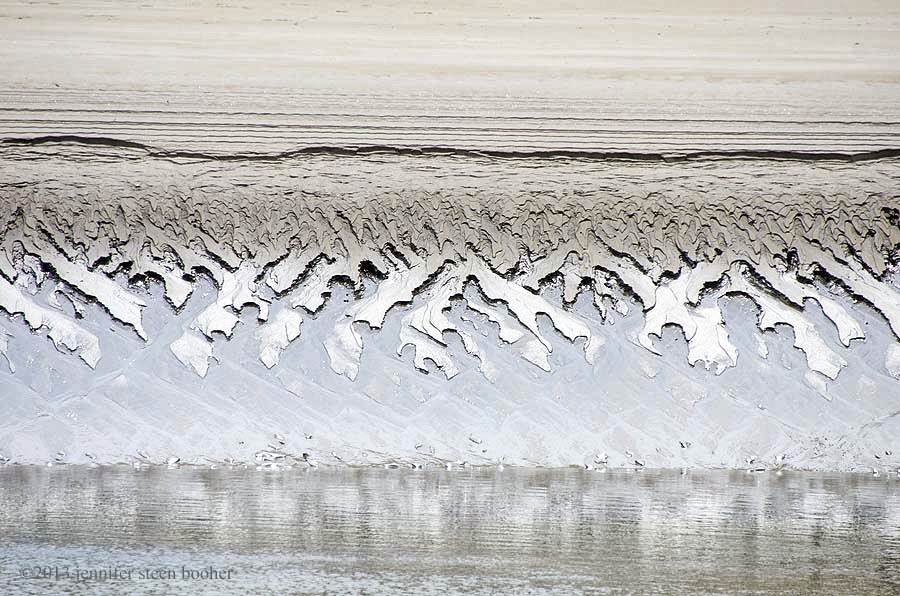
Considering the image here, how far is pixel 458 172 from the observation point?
3107mm

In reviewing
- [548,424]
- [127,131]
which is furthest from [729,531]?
[127,131]

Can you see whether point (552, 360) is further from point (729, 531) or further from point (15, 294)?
point (15, 294)

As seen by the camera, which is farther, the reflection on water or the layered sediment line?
the layered sediment line

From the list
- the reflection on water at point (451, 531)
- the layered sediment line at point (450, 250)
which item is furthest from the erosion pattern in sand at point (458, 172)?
the reflection on water at point (451, 531)

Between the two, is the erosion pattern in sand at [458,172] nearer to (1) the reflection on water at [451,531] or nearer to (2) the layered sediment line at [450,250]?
(2) the layered sediment line at [450,250]

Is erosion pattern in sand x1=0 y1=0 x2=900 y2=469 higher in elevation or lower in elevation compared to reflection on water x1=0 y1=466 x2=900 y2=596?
higher

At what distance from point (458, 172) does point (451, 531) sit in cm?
133

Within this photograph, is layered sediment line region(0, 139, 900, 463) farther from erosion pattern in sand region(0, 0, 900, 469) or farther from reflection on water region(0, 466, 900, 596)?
reflection on water region(0, 466, 900, 596)

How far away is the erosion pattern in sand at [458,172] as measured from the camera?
2.98 metres

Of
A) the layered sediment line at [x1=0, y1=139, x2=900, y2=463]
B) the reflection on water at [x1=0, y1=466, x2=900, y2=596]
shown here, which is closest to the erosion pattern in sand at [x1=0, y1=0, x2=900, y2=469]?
the layered sediment line at [x1=0, y1=139, x2=900, y2=463]

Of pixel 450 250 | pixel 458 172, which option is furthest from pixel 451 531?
pixel 458 172

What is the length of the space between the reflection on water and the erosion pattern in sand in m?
0.52

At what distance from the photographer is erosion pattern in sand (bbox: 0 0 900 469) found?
298 cm

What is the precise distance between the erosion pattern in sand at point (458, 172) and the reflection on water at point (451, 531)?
0.52m
